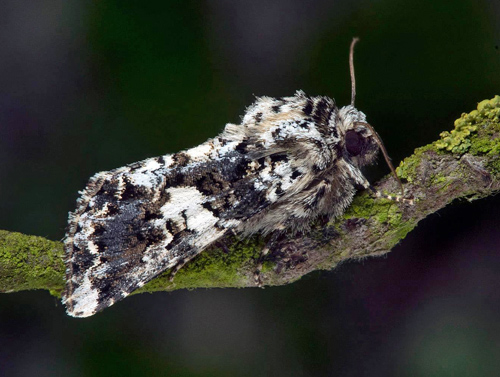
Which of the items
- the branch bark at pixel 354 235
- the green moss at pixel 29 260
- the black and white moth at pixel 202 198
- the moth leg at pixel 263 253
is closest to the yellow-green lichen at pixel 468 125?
the branch bark at pixel 354 235

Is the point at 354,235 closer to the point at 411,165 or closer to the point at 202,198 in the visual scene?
the point at 411,165

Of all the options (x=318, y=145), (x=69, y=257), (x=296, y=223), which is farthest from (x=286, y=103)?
(x=69, y=257)

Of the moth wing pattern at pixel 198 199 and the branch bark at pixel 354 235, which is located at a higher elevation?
the moth wing pattern at pixel 198 199

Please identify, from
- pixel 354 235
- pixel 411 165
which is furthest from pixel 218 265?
pixel 411 165

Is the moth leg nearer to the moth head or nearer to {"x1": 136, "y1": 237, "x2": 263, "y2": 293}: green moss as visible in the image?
{"x1": 136, "y1": 237, "x2": 263, "y2": 293}: green moss

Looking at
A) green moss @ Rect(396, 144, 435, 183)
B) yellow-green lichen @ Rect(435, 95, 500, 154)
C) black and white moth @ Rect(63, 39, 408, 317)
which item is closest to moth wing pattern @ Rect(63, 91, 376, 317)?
black and white moth @ Rect(63, 39, 408, 317)

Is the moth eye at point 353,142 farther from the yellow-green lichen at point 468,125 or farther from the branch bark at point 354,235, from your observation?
the yellow-green lichen at point 468,125
